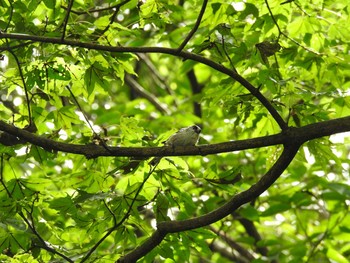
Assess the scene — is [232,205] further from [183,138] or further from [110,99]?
[110,99]

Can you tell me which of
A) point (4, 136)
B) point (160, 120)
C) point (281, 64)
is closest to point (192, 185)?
point (160, 120)

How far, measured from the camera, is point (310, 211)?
5801 mm

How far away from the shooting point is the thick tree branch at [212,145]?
2.82m

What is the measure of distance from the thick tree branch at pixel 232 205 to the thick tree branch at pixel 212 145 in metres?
0.08

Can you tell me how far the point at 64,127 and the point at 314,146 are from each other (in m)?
1.36

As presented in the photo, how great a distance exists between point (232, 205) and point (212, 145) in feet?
1.16

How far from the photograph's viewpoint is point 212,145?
2.84 meters

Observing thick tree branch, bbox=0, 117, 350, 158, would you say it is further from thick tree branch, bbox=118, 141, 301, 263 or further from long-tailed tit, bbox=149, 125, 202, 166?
long-tailed tit, bbox=149, 125, 202, 166

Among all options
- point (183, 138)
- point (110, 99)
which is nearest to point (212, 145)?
point (183, 138)

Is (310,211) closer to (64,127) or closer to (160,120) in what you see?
(160,120)

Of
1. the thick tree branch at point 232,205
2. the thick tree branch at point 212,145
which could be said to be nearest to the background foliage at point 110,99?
the thick tree branch at point 212,145

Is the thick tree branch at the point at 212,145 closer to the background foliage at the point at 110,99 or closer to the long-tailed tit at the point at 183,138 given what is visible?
the background foliage at the point at 110,99

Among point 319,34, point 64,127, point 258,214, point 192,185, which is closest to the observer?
point 64,127

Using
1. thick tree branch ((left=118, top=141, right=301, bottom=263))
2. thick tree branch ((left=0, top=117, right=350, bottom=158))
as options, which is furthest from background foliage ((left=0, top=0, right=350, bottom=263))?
thick tree branch ((left=118, top=141, right=301, bottom=263))
